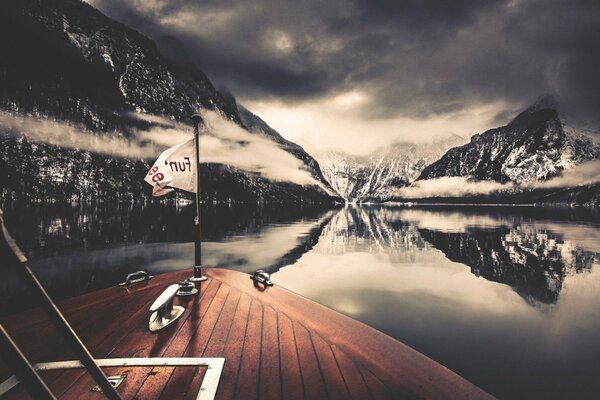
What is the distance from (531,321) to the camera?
13.4m

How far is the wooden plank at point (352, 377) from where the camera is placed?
4694 millimetres

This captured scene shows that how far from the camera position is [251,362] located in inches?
213

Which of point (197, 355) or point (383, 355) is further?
point (383, 355)

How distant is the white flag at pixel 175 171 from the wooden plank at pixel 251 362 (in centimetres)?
422

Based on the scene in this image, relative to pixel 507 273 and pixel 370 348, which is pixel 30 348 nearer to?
pixel 370 348

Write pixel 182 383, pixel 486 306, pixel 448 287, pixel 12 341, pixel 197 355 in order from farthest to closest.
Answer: pixel 448 287, pixel 486 306, pixel 197 355, pixel 182 383, pixel 12 341

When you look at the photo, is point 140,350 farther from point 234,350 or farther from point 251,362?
point 251,362

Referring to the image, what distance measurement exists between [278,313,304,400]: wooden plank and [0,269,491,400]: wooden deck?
0.06 feet

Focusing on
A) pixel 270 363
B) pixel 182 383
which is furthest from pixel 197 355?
pixel 270 363

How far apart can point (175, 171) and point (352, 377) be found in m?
6.98

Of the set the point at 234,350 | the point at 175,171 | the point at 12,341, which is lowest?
the point at 234,350

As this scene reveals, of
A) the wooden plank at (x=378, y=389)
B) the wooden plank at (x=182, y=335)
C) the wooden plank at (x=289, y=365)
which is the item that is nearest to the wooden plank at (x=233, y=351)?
the wooden plank at (x=182, y=335)

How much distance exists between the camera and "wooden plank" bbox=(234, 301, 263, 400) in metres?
4.65

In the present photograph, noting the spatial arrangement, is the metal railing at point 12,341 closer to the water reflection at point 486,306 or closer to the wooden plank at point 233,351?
the wooden plank at point 233,351
